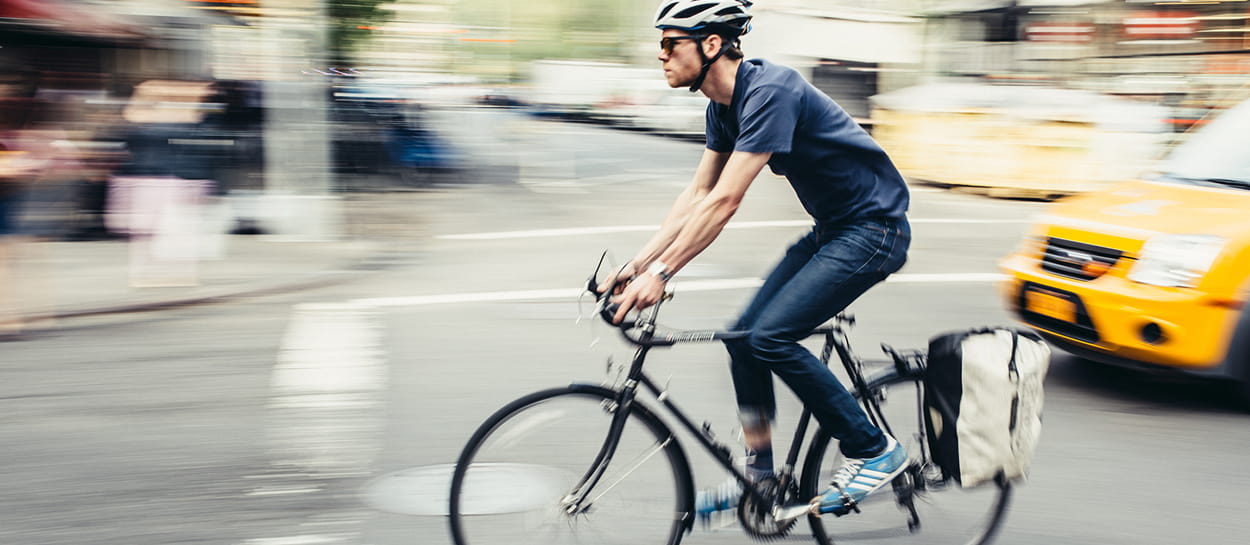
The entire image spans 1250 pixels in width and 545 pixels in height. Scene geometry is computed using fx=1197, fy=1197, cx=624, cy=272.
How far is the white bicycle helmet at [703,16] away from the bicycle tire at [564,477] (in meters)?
1.07

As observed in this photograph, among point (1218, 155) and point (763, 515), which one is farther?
point (1218, 155)

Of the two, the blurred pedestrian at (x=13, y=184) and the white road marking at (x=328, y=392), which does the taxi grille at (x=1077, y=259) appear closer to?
the white road marking at (x=328, y=392)

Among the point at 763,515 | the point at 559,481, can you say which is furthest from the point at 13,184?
the point at 763,515

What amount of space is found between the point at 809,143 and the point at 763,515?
1.16 meters

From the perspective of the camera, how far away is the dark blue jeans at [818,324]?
140 inches

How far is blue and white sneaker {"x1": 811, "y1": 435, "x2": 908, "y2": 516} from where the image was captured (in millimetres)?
3746

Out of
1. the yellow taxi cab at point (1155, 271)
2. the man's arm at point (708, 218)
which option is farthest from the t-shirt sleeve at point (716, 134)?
the yellow taxi cab at point (1155, 271)

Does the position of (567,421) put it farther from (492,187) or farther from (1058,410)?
(492,187)

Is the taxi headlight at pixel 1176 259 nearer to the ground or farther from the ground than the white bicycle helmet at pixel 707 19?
nearer to the ground

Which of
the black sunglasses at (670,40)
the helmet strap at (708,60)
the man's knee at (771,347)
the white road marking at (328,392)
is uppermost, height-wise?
the black sunglasses at (670,40)

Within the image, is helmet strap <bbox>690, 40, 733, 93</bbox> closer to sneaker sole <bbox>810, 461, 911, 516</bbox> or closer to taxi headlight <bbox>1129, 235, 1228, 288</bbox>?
sneaker sole <bbox>810, 461, 911, 516</bbox>

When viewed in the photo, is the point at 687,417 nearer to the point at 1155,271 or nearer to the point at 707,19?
the point at 707,19

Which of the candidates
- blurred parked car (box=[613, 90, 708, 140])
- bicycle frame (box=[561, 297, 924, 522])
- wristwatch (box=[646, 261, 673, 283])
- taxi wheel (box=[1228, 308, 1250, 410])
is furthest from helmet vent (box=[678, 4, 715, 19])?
blurred parked car (box=[613, 90, 708, 140])

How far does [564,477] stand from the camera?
349cm
